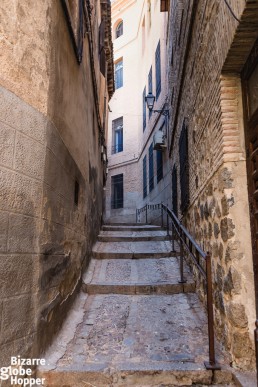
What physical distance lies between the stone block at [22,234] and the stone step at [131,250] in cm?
373

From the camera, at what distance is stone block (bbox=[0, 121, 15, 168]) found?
2363 mm

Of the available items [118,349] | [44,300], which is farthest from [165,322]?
[44,300]

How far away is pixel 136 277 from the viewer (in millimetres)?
5285

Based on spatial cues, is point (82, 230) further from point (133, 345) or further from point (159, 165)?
point (159, 165)

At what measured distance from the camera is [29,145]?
2662mm

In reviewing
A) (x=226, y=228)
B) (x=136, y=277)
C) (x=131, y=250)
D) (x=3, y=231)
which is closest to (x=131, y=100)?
(x=131, y=250)

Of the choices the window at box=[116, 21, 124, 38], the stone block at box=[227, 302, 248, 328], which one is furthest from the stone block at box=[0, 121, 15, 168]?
the window at box=[116, 21, 124, 38]

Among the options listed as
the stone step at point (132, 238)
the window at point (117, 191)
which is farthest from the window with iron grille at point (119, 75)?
the stone step at point (132, 238)

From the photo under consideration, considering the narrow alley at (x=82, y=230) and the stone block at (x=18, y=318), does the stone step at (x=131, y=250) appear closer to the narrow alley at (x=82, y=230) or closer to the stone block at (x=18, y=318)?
the narrow alley at (x=82, y=230)

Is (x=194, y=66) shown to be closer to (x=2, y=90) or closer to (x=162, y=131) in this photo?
(x=2, y=90)

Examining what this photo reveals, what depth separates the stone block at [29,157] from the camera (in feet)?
8.31

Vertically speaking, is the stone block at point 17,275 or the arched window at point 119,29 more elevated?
the arched window at point 119,29

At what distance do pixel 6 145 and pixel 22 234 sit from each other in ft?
2.34

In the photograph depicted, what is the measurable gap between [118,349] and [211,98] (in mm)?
2819
